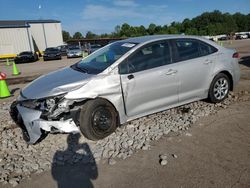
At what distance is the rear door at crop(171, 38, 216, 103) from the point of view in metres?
4.89

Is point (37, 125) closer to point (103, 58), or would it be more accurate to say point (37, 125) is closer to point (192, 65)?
point (103, 58)

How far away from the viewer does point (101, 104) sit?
406 centimetres

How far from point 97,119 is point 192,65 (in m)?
2.22

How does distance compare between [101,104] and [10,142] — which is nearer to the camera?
[101,104]

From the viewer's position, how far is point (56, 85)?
404 centimetres

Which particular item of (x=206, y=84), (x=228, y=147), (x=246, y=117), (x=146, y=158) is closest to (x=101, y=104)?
(x=146, y=158)

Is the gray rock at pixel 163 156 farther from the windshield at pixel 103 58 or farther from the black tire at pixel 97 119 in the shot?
the windshield at pixel 103 58

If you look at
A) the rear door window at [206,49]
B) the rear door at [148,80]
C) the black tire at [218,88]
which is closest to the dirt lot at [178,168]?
the rear door at [148,80]

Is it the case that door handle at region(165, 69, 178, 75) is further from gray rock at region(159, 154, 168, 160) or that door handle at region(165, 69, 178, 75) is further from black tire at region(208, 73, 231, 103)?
gray rock at region(159, 154, 168, 160)

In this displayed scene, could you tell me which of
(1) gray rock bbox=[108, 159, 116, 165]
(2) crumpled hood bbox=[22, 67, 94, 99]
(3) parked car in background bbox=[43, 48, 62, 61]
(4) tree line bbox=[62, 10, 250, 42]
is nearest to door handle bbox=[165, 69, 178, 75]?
(2) crumpled hood bbox=[22, 67, 94, 99]

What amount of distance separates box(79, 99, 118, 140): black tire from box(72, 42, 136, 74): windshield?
1.97 feet

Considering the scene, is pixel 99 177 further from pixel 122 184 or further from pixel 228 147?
pixel 228 147

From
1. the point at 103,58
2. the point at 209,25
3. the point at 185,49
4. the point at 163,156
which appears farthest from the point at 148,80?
the point at 209,25

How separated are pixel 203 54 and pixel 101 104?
8.31ft
